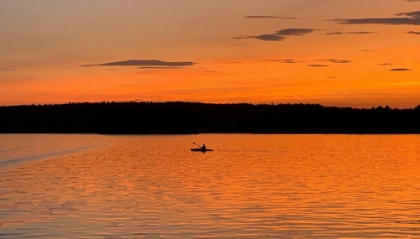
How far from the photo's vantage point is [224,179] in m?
41.8

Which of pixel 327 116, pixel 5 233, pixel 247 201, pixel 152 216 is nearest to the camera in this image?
pixel 5 233

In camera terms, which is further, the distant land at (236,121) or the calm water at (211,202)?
the distant land at (236,121)

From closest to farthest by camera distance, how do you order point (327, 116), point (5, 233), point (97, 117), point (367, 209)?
point (5, 233)
point (367, 209)
point (327, 116)
point (97, 117)

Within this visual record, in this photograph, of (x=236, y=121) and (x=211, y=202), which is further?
(x=236, y=121)

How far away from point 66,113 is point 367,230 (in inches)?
7099

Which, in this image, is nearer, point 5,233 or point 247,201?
point 5,233

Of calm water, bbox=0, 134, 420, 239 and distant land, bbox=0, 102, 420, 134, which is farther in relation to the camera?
distant land, bbox=0, 102, 420, 134

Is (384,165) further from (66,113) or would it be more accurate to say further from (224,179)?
(66,113)

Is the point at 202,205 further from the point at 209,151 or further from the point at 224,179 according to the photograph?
the point at 209,151

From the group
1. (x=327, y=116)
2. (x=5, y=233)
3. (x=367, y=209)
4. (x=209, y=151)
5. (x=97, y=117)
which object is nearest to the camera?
(x=5, y=233)

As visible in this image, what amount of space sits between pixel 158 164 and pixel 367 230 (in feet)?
120

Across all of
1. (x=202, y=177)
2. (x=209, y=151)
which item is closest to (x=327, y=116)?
(x=209, y=151)

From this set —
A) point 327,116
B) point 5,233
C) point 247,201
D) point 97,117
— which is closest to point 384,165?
point 247,201

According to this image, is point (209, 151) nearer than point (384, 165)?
No
